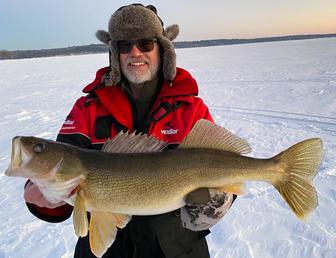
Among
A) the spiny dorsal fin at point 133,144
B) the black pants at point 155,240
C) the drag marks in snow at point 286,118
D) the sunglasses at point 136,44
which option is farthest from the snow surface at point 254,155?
the sunglasses at point 136,44

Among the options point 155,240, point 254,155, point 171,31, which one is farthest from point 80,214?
point 254,155

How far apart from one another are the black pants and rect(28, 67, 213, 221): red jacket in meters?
0.43

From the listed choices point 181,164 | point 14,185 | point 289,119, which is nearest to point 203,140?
point 181,164

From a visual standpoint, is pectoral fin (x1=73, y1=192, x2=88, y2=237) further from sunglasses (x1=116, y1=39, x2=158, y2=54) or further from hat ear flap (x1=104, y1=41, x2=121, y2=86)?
sunglasses (x1=116, y1=39, x2=158, y2=54)

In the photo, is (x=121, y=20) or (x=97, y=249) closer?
(x=97, y=249)

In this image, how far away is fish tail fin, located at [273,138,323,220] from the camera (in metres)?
2.20

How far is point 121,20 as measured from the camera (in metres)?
2.79

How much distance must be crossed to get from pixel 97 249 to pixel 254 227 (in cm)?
214

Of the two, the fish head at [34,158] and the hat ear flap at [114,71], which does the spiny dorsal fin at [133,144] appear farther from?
the hat ear flap at [114,71]

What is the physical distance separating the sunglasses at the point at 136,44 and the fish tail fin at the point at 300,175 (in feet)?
4.18

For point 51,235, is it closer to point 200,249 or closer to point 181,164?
point 200,249

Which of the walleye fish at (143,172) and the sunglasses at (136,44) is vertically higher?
the sunglasses at (136,44)

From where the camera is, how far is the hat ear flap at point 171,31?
310 centimetres

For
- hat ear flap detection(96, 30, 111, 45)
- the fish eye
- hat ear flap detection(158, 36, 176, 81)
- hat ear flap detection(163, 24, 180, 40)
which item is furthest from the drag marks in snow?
the fish eye
